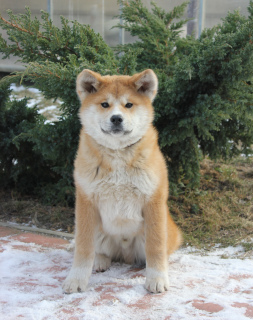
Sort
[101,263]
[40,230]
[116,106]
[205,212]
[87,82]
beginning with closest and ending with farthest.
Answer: [116,106], [87,82], [101,263], [40,230], [205,212]

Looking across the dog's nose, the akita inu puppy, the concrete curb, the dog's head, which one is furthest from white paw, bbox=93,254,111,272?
the dog's nose

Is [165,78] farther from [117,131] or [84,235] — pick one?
[84,235]

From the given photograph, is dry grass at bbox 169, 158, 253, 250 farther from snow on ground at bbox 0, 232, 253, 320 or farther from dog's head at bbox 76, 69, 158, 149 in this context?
dog's head at bbox 76, 69, 158, 149

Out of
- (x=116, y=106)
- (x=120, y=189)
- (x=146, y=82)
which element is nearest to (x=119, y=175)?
(x=120, y=189)

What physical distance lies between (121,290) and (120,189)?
2.28 feet

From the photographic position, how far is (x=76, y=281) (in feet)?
9.20

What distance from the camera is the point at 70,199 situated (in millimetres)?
4746

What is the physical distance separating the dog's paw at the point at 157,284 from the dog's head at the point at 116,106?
975mm

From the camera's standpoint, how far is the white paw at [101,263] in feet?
Result: 10.5

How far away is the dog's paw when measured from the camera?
9.01 ft

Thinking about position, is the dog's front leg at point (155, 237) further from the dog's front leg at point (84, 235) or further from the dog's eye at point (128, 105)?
the dog's eye at point (128, 105)

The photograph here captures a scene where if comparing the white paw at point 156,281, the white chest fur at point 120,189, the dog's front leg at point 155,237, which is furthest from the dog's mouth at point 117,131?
the white paw at point 156,281

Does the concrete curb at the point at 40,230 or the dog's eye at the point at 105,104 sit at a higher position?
the dog's eye at the point at 105,104

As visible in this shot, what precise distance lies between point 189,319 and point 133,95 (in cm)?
161
